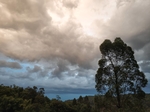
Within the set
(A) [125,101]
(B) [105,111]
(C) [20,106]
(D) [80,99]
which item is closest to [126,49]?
(A) [125,101]

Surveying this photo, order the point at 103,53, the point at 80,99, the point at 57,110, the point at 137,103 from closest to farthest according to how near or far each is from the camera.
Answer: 1. the point at 137,103
2. the point at 103,53
3. the point at 57,110
4. the point at 80,99

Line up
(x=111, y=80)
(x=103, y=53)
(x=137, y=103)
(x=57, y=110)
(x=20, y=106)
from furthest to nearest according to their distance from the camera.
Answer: (x=57, y=110) < (x=20, y=106) < (x=103, y=53) < (x=111, y=80) < (x=137, y=103)

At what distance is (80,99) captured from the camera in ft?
385

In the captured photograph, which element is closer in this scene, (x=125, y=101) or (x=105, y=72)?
(x=125, y=101)

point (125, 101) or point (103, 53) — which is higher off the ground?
point (103, 53)

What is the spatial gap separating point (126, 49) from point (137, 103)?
22.5 feet

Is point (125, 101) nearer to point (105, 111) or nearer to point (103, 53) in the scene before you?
point (105, 111)

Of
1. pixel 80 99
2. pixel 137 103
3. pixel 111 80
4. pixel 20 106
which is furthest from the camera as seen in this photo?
pixel 80 99

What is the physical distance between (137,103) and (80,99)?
100861 millimetres

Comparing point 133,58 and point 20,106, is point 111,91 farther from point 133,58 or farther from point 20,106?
point 20,106

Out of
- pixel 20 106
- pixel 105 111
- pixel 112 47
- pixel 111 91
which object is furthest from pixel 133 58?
pixel 20 106

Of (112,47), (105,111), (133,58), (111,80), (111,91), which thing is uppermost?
(112,47)

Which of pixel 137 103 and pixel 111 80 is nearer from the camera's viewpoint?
pixel 137 103

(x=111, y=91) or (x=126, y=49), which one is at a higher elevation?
(x=126, y=49)
